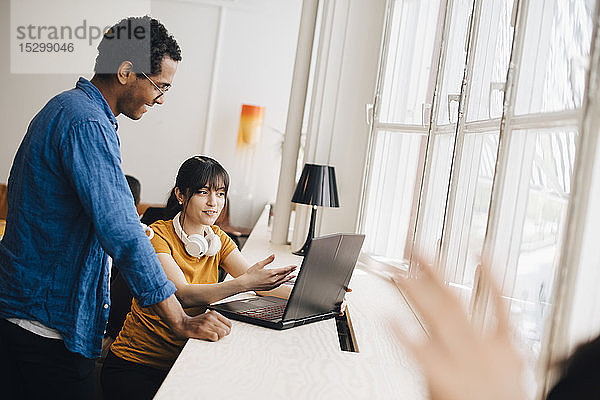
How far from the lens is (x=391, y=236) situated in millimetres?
3119

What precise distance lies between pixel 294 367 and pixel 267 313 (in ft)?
1.36

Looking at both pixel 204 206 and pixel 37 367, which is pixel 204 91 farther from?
pixel 37 367

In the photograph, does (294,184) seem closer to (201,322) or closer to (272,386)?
(201,322)

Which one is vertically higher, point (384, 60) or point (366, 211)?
point (384, 60)

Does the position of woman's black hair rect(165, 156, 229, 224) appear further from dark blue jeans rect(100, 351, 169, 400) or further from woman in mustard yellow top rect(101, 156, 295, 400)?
dark blue jeans rect(100, 351, 169, 400)

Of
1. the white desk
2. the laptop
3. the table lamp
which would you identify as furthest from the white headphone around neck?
the table lamp

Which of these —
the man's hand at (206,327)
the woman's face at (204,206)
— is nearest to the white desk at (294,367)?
the man's hand at (206,327)

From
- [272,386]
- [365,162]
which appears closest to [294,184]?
[365,162]

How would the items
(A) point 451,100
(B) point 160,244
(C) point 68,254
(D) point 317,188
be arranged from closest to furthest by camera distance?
(C) point 68,254, (B) point 160,244, (A) point 451,100, (D) point 317,188

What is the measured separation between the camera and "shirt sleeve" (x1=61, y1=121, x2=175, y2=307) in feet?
5.22

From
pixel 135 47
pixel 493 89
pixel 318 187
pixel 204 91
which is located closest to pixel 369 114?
pixel 318 187

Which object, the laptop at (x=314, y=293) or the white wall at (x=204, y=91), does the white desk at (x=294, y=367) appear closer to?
the laptop at (x=314, y=293)

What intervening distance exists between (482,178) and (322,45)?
1.80 m

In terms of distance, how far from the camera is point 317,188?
323 centimetres
